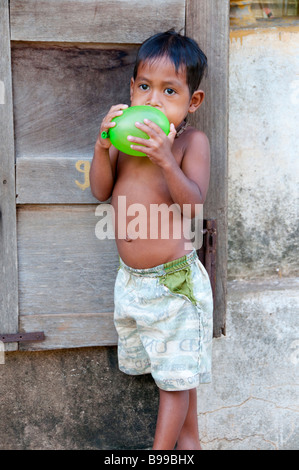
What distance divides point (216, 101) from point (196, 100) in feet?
0.50

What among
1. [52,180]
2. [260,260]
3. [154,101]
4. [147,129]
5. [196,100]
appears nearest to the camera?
[147,129]

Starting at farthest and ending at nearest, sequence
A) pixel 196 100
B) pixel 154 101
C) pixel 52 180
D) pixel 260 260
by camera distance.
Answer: pixel 260 260 < pixel 52 180 < pixel 196 100 < pixel 154 101

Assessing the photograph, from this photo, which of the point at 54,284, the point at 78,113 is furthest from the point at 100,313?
the point at 78,113

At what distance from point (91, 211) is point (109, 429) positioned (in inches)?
32.7

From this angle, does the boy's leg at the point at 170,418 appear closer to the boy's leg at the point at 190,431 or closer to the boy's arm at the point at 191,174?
the boy's leg at the point at 190,431

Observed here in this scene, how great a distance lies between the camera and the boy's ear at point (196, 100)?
5.70 feet

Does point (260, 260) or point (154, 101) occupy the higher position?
point (154, 101)

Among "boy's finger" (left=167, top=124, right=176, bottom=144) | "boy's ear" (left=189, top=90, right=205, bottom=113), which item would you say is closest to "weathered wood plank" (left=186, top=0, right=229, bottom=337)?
"boy's ear" (left=189, top=90, right=205, bottom=113)

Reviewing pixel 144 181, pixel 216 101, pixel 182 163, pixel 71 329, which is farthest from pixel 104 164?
pixel 71 329

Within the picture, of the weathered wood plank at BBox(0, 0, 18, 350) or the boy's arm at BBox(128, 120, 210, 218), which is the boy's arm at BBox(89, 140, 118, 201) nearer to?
the boy's arm at BBox(128, 120, 210, 218)

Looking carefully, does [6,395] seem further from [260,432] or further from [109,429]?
[260,432]

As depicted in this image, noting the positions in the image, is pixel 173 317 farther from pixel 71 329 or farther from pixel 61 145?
pixel 61 145

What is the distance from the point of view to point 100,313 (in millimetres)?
1959

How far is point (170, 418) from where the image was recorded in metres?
1.70
